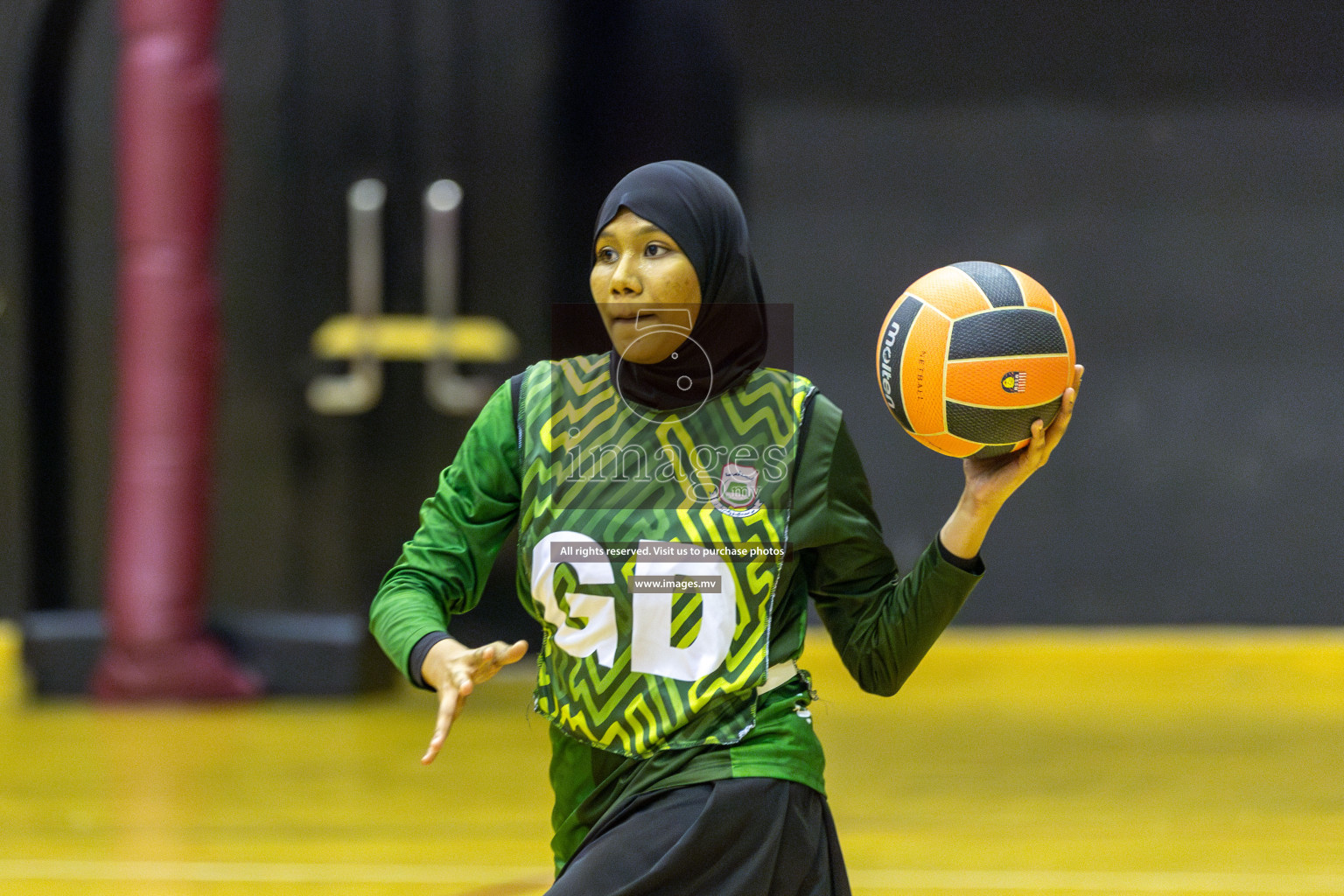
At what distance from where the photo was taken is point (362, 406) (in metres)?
4.78

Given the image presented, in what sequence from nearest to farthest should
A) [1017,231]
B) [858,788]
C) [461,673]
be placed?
[461,673], [858,788], [1017,231]

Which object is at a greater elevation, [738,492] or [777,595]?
[738,492]

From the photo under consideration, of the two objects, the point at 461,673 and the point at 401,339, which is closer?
the point at 461,673

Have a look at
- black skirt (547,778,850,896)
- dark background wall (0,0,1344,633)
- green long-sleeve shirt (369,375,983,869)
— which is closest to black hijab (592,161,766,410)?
green long-sleeve shirt (369,375,983,869)

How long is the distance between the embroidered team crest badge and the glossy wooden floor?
4.65 feet

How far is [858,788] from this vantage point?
3.56 metres

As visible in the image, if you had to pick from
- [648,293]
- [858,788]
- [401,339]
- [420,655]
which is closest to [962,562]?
[648,293]

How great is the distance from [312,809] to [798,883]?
210 cm

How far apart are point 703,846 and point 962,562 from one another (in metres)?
0.39

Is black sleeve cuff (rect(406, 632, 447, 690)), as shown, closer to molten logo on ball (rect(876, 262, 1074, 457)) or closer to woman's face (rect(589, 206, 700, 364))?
woman's face (rect(589, 206, 700, 364))

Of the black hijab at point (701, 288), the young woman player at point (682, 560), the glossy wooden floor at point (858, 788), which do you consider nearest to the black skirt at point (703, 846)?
the young woman player at point (682, 560)

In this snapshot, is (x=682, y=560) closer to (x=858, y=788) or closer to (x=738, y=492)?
(x=738, y=492)

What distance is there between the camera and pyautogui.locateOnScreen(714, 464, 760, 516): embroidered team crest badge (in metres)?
1.54

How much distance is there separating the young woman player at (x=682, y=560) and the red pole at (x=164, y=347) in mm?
3330
